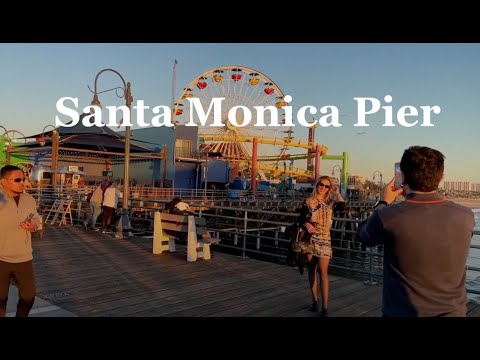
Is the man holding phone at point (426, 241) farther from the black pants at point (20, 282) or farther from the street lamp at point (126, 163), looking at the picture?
the street lamp at point (126, 163)

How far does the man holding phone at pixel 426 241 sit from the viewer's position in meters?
1.94

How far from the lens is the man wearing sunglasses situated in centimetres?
341

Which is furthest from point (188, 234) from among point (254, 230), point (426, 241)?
point (254, 230)

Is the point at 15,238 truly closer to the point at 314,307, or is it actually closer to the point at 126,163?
the point at 314,307

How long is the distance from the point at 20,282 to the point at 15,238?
367 mm

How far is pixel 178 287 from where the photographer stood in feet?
18.8

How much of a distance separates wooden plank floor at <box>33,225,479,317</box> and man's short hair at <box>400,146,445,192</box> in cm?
303

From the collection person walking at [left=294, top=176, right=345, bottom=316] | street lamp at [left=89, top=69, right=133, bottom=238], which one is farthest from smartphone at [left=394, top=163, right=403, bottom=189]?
street lamp at [left=89, top=69, right=133, bottom=238]

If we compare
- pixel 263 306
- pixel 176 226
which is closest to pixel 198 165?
pixel 176 226

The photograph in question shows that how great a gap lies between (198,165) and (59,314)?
31236mm
